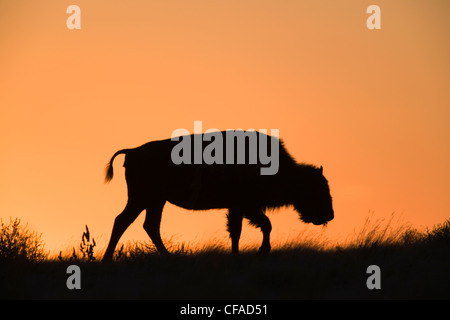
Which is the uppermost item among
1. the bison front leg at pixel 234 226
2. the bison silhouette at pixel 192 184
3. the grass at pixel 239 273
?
the bison silhouette at pixel 192 184

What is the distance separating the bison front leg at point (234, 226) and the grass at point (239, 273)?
Result: 0.33 metres

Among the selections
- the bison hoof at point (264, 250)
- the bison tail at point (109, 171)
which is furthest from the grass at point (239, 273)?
the bison tail at point (109, 171)

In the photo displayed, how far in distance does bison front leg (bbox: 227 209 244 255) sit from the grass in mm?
326

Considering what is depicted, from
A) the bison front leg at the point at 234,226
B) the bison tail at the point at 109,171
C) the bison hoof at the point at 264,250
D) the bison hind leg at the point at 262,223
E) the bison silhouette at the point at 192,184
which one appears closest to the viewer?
the bison hoof at the point at 264,250

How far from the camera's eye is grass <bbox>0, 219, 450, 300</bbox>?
27.5 feet

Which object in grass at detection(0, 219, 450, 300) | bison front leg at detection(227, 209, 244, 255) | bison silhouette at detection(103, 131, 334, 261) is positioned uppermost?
bison silhouette at detection(103, 131, 334, 261)

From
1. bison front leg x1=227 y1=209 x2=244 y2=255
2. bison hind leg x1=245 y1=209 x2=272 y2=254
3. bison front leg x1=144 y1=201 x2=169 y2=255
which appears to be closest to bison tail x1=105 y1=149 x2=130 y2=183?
bison front leg x1=144 y1=201 x2=169 y2=255

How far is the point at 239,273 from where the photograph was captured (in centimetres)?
924

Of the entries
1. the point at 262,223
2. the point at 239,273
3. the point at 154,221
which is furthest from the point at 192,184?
the point at 239,273

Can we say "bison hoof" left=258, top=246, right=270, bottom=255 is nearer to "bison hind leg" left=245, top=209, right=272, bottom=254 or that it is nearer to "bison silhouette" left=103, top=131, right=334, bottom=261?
"bison hind leg" left=245, top=209, right=272, bottom=254

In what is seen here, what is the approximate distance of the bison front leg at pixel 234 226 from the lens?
1173cm

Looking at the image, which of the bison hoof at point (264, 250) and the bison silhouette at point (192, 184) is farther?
the bison silhouette at point (192, 184)

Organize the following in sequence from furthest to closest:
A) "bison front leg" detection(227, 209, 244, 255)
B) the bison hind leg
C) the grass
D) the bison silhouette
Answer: the bison silhouette
"bison front leg" detection(227, 209, 244, 255)
the bison hind leg
the grass

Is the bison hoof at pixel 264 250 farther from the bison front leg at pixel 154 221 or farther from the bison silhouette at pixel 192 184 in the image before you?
the bison front leg at pixel 154 221
